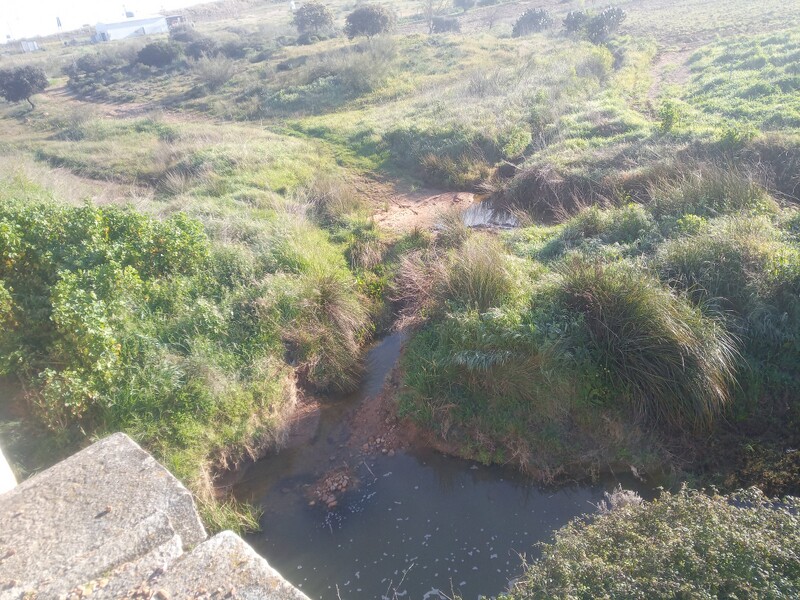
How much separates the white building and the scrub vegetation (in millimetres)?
49962

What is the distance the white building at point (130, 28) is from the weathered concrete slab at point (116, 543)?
200ft

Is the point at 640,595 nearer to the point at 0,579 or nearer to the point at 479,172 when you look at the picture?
the point at 0,579

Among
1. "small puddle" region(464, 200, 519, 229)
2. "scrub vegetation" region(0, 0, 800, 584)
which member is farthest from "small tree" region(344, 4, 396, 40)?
"small puddle" region(464, 200, 519, 229)

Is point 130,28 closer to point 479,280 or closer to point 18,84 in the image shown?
point 18,84

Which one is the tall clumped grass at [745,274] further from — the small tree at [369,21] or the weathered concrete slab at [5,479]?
the small tree at [369,21]

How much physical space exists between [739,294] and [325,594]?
596 cm

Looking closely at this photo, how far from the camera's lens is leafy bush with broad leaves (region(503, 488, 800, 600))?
11.4 feet

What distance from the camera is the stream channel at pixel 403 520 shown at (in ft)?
16.7

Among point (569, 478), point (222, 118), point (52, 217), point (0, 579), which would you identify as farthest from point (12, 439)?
point (222, 118)

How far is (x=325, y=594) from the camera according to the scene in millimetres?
5066

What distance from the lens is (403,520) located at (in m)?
5.72

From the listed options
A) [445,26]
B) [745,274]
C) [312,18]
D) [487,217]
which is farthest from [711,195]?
[312,18]

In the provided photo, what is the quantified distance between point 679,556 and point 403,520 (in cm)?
288

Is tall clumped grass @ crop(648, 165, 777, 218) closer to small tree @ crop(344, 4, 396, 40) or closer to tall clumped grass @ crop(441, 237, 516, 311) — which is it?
tall clumped grass @ crop(441, 237, 516, 311)
